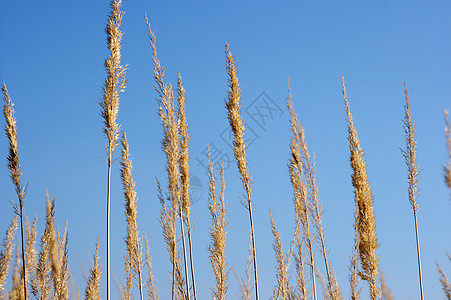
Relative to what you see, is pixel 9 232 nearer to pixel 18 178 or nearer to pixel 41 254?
pixel 41 254

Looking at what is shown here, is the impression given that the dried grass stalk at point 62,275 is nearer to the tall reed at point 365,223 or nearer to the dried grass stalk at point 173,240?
the dried grass stalk at point 173,240

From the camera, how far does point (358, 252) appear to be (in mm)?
4938

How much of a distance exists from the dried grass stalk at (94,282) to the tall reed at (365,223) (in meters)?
2.94

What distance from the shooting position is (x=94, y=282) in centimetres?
574


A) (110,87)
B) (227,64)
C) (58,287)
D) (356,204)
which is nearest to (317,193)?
(356,204)

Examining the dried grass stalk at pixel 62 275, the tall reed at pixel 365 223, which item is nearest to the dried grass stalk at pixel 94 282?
the dried grass stalk at pixel 62 275

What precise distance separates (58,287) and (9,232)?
58.0 inches

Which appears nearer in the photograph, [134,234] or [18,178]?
[18,178]

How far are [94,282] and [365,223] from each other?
3.30 metres

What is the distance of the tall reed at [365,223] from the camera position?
16.1 feet

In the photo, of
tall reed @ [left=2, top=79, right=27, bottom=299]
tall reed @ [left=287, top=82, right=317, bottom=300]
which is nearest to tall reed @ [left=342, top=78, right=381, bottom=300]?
tall reed @ [left=287, top=82, right=317, bottom=300]

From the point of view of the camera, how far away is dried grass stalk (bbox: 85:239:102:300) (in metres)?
5.49

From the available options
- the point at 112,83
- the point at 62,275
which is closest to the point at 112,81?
the point at 112,83

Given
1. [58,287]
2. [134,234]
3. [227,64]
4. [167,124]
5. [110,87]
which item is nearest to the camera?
[58,287]
